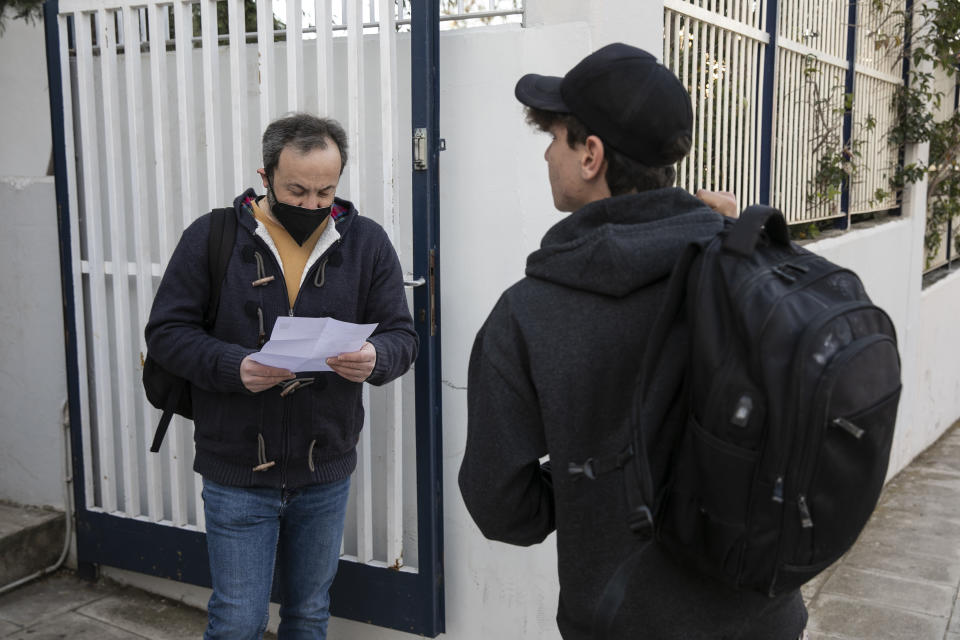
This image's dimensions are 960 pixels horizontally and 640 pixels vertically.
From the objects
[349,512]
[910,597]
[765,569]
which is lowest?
[910,597]

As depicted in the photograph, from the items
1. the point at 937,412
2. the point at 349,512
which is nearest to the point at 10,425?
the point at 349,512

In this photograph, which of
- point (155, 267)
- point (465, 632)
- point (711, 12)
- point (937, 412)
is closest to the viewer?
point (465, 632)

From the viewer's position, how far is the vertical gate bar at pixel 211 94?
3.33 meters

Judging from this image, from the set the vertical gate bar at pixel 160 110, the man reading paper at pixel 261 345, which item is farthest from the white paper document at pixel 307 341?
the vertical gate bar at pixel 160 110

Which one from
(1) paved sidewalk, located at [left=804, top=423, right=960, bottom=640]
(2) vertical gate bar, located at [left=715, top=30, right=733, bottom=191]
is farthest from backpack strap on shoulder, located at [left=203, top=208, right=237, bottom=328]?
(1) paved sidewalk, located at [left=804, top=423, right=960, bottom=640]

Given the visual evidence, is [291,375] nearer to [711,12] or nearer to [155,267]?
[155,267]

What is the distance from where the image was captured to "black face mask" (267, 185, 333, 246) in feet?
8.54

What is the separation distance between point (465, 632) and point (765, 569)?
7.20ft

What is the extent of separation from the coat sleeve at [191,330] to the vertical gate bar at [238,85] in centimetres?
72

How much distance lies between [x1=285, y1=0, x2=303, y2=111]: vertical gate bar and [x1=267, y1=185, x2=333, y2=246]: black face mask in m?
0.65

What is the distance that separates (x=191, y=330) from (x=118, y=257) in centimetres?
132

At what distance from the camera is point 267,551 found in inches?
108

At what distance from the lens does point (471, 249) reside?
3238mm

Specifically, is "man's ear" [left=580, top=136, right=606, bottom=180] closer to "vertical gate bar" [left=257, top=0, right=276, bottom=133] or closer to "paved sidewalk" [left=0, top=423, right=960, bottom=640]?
"vertical gate bar" [left=257, top=0, right=276, bottom=133]
